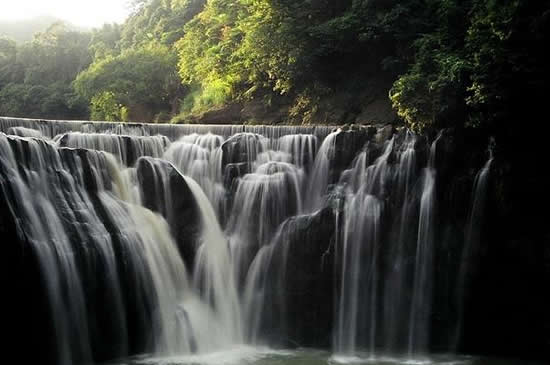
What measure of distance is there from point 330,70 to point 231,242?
9.35m

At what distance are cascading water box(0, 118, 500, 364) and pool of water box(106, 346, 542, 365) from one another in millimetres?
307

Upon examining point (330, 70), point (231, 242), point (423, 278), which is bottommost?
point (423, 278)

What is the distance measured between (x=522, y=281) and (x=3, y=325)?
36.9 feet

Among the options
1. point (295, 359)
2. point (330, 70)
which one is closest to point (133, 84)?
point (330, 70)

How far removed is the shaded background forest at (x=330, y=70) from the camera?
39.7 ft

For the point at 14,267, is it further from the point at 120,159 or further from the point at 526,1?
the point at 526,1

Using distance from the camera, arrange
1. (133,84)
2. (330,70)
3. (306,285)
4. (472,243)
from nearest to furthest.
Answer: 1. (472,243)
2. (306,285)
3. (330,70)
4. (133,84)

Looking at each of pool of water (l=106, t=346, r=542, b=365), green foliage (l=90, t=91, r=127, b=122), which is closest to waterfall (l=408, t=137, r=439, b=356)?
pool of water (l=106, t=346, r=542, b=365)

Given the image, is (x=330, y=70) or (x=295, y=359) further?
(x=330, y=70)

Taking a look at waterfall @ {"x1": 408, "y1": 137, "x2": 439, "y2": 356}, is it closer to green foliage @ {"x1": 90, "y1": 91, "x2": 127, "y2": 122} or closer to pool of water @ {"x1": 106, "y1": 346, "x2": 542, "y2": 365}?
pool of water @ {"x1": 106, "y1": 346, "x2": 542, "y2": 365}

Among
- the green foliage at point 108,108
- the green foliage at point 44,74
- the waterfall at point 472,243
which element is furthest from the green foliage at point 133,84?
the waterfall at point 472,243

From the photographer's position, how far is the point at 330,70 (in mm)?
20828

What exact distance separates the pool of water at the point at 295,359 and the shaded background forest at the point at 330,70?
559 centimetres

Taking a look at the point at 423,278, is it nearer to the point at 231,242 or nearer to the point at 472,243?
the point at 472,243
